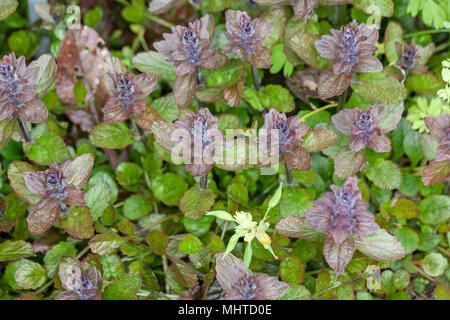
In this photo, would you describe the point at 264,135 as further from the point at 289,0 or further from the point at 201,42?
the point at 289,0

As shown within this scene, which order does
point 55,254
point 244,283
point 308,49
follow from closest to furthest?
point 244,283 < point 308,49 < point 55,254

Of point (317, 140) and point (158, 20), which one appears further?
point (158, 20)

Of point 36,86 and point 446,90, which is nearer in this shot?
point 36,86

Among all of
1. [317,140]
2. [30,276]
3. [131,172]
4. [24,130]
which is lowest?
[30,276]

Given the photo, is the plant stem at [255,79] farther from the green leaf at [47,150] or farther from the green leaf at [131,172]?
the green leaf at [47,150]

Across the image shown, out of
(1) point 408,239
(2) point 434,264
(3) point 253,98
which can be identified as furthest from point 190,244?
(2) point 434,264

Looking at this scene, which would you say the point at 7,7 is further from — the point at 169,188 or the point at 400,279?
the point at 400,279
